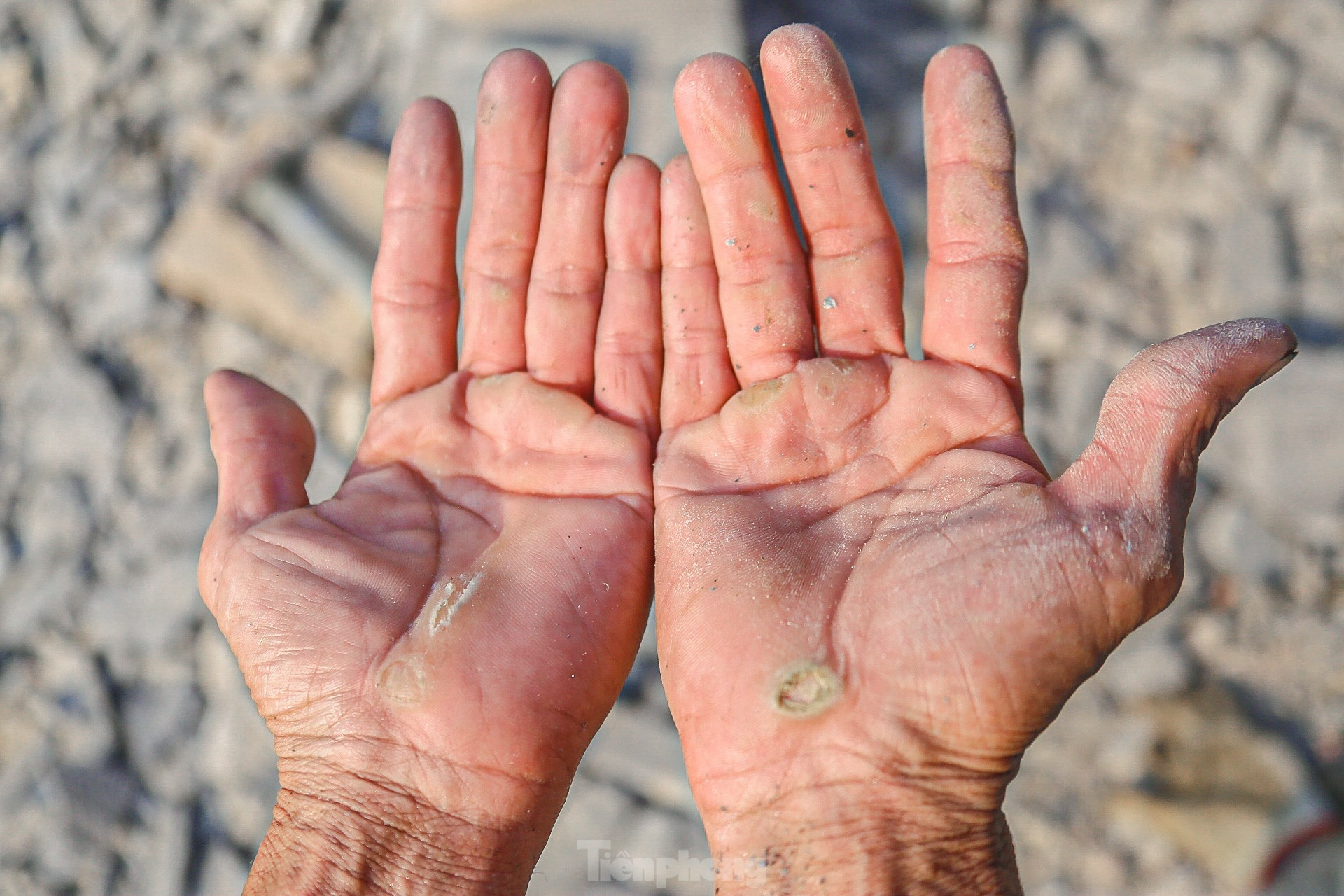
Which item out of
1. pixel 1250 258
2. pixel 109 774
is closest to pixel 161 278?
pixel 109 774

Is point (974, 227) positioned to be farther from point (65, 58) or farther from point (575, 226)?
point (65, 58)

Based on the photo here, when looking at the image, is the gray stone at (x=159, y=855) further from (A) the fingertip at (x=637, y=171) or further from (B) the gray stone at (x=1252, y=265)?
(B) the gray stone at (x=1252, y=265)

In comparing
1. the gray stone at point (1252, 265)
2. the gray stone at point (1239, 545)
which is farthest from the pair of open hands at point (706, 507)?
the gray stone at point (1252, 265)

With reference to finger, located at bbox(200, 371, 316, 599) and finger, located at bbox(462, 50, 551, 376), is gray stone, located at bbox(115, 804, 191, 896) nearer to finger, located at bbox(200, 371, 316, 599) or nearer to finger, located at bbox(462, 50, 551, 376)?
finger, located at bbox(200, 371, 316, 599)

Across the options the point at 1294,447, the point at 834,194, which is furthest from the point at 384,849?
the point at 1294,447

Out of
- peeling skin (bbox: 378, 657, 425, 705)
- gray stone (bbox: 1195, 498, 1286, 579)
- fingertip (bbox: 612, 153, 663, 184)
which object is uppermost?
fingertip (bbox: 612, 153, 663, 184)

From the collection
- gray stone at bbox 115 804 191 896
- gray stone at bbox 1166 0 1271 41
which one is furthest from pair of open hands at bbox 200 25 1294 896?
gray stone at bbox 1166 0 1271 41
